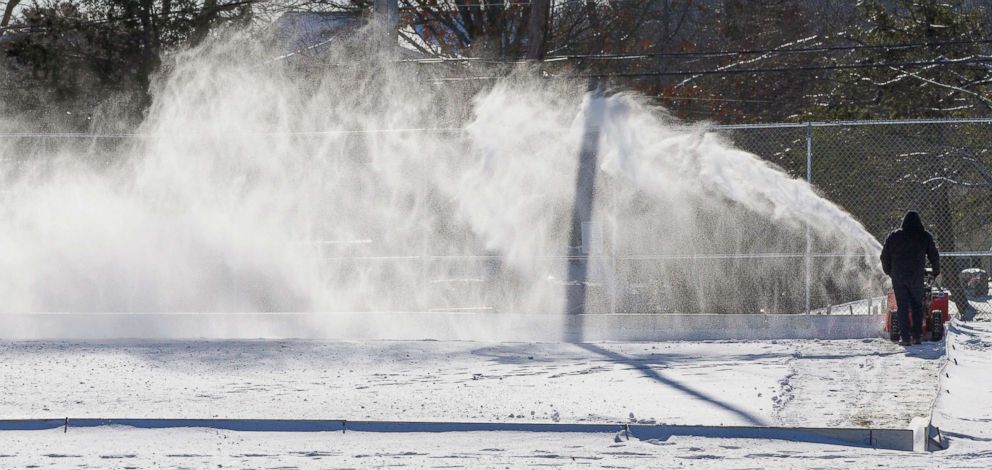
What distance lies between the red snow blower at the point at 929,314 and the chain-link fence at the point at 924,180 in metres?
3.10

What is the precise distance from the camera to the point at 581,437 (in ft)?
27.3

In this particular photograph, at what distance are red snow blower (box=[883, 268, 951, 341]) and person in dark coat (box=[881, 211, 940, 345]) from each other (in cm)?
13

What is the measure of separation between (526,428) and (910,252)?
23.1 feet

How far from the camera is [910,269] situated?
13.9 m

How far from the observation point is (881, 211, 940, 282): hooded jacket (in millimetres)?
13922

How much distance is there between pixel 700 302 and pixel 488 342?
789 cm

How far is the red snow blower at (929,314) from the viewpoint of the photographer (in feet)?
46.4

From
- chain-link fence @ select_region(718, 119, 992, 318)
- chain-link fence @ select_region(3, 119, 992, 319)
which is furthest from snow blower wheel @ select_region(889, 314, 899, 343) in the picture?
chain-link fence @ select_region(718, 119, 992, 318)

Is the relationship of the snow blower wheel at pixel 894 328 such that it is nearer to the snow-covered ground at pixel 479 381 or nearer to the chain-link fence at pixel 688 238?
the snow-covered ground at pixel 479 381

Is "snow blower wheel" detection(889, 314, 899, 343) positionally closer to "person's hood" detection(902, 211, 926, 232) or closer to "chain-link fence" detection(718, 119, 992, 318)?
"person's hood" detection(902, 211, 926, 232)

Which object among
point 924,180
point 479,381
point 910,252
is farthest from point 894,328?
point 479,381

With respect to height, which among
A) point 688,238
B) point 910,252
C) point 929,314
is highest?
point 688,238

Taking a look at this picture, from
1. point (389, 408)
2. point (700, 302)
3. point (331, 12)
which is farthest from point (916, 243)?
point (331, 12)

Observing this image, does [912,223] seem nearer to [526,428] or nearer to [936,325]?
[936,325]
